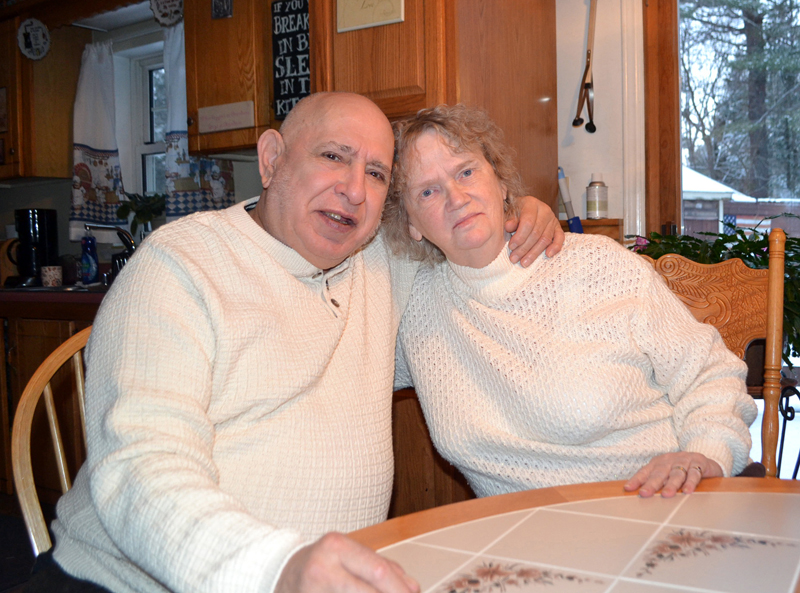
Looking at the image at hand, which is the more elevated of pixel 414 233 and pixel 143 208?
pixel 143 208

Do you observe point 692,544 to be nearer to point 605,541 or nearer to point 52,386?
point 605,541

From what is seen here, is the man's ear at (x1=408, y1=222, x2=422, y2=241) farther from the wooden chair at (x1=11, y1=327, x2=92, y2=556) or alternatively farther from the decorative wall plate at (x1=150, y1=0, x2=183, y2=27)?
the decorative wall plate at (x1=150, y1=0, x2=183, y2=27)

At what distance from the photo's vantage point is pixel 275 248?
118 cm

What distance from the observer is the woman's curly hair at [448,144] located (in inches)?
53.6

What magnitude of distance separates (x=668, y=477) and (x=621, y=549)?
0.84ft

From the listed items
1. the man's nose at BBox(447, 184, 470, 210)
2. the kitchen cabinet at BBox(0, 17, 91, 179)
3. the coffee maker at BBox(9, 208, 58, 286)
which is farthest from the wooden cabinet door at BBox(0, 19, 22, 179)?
the man's nose at BBox(447, 184, 470, 210)

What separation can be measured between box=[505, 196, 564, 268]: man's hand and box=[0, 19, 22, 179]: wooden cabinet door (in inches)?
146

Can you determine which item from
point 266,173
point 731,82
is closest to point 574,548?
point 266,173

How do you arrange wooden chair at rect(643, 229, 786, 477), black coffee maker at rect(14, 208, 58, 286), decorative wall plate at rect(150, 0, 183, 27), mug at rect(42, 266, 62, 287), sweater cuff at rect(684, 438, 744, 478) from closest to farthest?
sweater cuff at rect(684, 438, 744, 478), wooden chair at rect(643, 229, 786, 477), decorative wall plate at rect(150, 0, 183, 27), mug at rect(42, 266, 62, 287), black coffee maker at rect(14, 208, 58, 286)

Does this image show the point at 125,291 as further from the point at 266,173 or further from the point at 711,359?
the point at 711,359

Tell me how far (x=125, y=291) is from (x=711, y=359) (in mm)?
984

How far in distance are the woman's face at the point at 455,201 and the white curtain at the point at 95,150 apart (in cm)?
304

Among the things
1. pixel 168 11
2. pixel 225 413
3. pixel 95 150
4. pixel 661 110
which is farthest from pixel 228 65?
pixel 225 413

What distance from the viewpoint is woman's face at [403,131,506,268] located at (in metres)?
1.30
